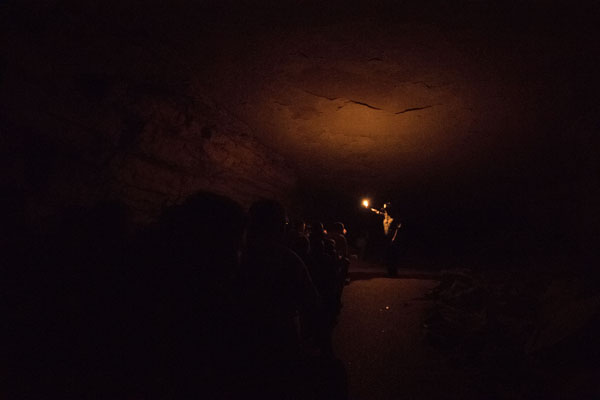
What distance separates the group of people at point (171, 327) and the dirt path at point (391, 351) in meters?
2.60

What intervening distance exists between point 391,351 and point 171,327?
13.1 feet

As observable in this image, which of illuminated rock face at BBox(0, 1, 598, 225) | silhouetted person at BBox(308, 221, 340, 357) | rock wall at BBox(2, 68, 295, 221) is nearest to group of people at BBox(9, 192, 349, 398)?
rock wall at BBox(2, 68, 295, 221)

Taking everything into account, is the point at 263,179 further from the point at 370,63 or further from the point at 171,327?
the point at 171,327

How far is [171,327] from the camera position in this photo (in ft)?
3.81

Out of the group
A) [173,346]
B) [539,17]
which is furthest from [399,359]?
[539,17]

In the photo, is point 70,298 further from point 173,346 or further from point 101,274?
point 173,346

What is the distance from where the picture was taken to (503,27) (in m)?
4.30

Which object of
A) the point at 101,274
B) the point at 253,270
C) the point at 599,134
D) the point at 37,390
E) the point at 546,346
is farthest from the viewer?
the point at 599,134

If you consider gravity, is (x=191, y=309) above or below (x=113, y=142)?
below

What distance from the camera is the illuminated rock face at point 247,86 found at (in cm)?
388

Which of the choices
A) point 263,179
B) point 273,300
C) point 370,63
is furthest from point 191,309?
point 263,179

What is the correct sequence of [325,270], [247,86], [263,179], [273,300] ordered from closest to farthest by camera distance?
[273,300] < [325,270] < [247,86] < [263,179]

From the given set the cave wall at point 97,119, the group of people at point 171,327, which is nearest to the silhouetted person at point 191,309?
the group of people at point 171,327

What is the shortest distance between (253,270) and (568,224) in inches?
481
